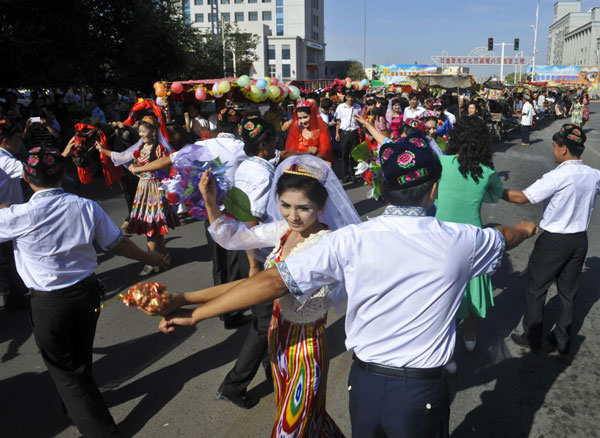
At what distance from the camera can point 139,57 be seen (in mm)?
17094

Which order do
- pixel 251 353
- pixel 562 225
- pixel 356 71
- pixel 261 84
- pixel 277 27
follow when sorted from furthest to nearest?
pixel 277 27 < pixel 356 71 < pixel 261 84 < pixel 562 225 < pixel 251 353

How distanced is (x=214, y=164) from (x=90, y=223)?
84cm

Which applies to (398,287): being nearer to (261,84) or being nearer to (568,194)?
(568,194)

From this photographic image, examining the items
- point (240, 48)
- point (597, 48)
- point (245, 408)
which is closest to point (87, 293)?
point (245, 408)

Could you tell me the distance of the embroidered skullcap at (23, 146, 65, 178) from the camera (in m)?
2.91

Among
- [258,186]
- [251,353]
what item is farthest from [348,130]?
[251,353]

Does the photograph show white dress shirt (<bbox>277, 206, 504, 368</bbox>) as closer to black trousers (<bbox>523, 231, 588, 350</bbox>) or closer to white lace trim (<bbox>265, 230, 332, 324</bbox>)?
white lace trim (<bbox>265, 230, 332, 324</bbox>)

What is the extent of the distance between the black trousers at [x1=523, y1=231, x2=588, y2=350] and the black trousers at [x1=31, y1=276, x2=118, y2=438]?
340 cm

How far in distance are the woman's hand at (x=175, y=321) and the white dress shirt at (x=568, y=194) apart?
2821mm

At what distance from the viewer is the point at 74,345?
10.2ft

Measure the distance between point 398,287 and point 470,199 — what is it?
2437 mm

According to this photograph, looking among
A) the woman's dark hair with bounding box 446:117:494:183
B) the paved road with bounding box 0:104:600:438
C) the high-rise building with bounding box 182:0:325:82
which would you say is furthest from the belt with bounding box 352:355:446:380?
the high-rise building with bounding box 182:0:325:82

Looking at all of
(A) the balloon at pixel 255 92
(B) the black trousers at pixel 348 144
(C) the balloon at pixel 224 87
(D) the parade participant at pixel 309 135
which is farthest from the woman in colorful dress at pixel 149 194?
(B) the black trousers at pixel 348 144

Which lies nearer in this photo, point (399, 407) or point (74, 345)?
point (399, 407)
